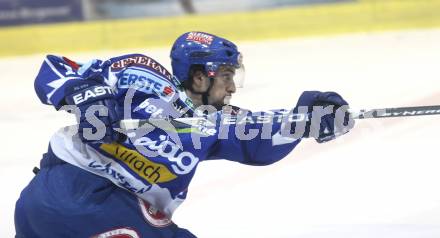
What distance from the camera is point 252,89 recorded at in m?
5.55

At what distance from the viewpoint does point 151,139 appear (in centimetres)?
227

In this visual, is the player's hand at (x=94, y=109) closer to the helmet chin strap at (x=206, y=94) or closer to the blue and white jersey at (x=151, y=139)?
the blue and white jersey at (x=151, y=139)

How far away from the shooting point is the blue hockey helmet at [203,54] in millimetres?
2357

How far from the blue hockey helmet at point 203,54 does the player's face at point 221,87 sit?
0.8 inches

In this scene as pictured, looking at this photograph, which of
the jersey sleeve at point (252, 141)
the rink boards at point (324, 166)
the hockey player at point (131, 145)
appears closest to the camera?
the hockey player at point (131, 145)

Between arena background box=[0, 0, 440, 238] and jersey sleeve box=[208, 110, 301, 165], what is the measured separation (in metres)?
0.66

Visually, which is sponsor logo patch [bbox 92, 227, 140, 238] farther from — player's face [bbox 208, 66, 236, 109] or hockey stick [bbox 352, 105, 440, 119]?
hockey stick [bbox 352, 105, 440, 119]

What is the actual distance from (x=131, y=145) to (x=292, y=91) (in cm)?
320

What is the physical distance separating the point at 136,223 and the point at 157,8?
5.66m

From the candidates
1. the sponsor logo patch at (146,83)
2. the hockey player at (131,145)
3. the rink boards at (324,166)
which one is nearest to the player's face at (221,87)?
the hockey player at (131,145)

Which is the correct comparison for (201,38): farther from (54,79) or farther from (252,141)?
(54,79)

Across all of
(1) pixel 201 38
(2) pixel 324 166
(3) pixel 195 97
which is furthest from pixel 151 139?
(2) pixel 324 166

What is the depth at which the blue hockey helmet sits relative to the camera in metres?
2.36

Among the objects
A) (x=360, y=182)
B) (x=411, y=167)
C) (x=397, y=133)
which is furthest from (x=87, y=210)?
(x=397, y=133)
